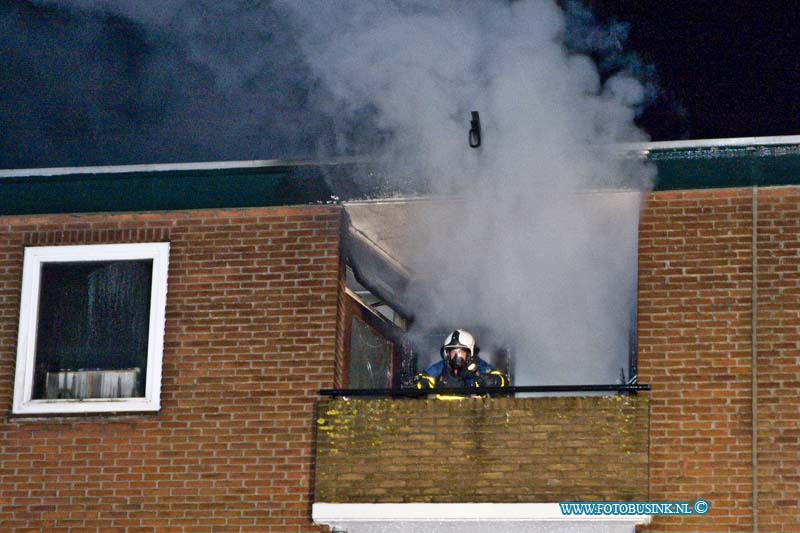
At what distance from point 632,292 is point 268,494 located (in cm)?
458

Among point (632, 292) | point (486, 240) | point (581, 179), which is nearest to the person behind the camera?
point (581, 179)

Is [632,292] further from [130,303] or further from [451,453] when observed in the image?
[130,303]

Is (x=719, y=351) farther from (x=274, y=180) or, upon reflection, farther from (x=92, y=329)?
(x=92, y=329)

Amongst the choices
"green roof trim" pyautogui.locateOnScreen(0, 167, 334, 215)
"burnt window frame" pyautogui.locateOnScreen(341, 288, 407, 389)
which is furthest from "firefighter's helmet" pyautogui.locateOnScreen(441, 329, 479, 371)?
"green roof trim" pyautogui.locateOnScreen(0, 167, 334, 215)

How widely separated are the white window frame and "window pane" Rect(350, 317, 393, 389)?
7.58 feet

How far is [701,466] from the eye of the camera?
35.8 ft

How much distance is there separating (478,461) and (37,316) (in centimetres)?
387

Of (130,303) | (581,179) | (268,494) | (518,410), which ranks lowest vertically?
(268,494)

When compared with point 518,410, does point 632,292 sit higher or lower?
higher

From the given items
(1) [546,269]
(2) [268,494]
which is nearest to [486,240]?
(1) [546,269]

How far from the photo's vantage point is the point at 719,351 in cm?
1117

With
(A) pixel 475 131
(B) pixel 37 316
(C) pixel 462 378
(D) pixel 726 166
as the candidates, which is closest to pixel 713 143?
(D) pixel 726 166

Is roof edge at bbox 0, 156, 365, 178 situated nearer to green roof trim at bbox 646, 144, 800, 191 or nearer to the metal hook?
the metal hook

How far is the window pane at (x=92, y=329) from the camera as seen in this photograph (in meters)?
12.2
